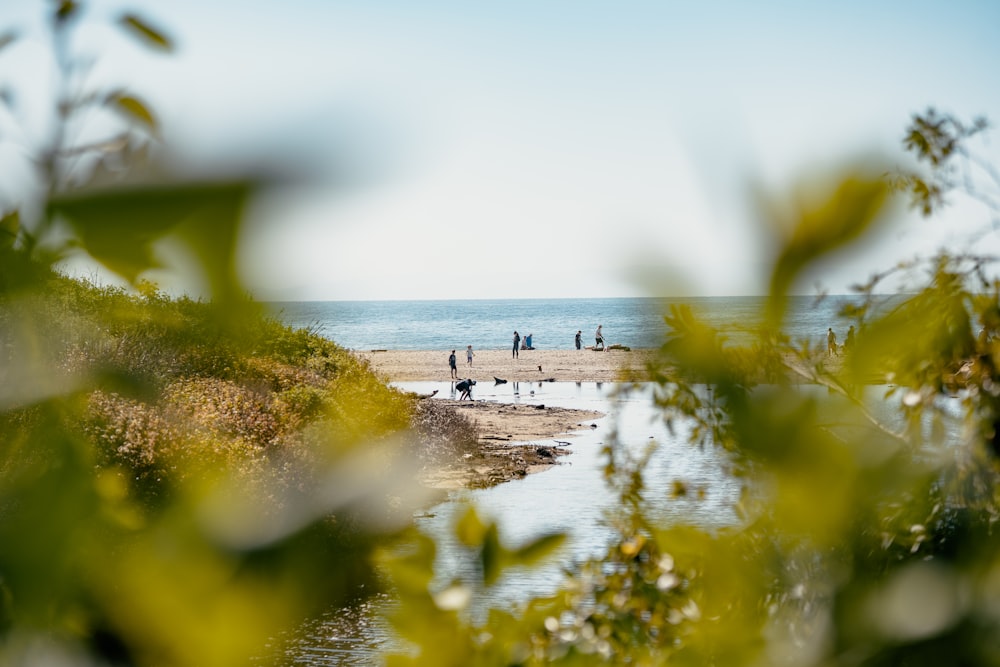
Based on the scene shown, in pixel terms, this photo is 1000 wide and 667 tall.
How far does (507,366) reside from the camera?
48.4 m

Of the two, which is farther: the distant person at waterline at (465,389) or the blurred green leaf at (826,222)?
the distant person at waterline at (465,389)

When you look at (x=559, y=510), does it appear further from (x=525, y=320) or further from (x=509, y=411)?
(x=525, y=320)

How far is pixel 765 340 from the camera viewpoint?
533 millimetres

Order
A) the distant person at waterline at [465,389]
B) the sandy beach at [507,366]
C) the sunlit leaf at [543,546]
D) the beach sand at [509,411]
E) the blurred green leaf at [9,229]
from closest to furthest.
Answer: the blurred green leaf at [9,229], the sunlit leaf at [543,546], the beach sand at [509,411], the distant person at waterline at [465,389], the sandy beach at [507,366]

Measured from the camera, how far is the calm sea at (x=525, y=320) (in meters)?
0.48

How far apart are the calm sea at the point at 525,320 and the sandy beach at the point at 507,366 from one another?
2306mm

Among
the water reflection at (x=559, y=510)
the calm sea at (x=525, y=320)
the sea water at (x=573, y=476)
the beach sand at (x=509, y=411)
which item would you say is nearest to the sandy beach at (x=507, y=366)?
the beach sand at (x=509, y=411)

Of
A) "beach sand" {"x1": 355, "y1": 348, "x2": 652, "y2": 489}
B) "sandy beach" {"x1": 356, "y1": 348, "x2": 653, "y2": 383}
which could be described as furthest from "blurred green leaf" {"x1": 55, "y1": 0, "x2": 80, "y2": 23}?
"sandy beach" {"x1": 356, "y1": 348, "x2": 653, "y2": 383}

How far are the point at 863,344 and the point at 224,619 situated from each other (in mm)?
315

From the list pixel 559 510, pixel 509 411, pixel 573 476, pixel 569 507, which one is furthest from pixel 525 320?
pixel 559 510

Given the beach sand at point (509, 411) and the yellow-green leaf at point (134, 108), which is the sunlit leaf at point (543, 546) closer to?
the beach sand at point (509, 411)

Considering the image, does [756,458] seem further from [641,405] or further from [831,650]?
[641,405]

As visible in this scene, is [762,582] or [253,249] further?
[762,582]

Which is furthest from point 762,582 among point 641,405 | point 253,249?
point 641,405
